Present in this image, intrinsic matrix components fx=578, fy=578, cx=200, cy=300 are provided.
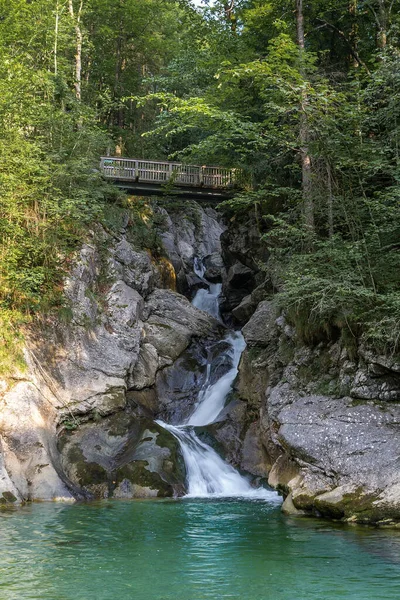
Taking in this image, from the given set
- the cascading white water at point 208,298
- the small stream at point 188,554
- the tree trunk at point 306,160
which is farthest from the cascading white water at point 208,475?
the cascading white water at point 208,298

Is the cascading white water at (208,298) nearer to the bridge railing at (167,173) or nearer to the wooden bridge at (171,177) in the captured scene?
the wooden bridge at (171,177)

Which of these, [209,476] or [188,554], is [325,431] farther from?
[209,476]

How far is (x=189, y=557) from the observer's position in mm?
8570

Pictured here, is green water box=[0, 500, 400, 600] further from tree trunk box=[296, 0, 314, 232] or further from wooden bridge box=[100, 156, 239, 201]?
wooden bridge box=[100, 156, 239, 201]

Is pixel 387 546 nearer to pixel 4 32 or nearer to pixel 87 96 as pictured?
pixel 4 32

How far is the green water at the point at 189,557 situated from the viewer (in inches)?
277

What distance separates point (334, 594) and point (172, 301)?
52.2ft

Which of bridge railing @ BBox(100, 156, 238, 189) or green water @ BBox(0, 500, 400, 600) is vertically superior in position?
bridge railing @ BBox(100, 156, 238, 189)

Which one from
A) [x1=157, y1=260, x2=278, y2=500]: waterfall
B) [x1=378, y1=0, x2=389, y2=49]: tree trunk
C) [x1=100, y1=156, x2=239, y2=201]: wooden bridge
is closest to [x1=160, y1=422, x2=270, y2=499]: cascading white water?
[x1=157, y1=260, x2=278, y2=500]: waterfall

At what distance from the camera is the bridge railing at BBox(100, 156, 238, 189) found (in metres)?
23.5

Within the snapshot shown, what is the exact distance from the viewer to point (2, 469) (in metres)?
13.1

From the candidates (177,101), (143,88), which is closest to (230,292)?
(177,101)

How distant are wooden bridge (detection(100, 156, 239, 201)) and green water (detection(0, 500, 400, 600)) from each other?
14.9 m

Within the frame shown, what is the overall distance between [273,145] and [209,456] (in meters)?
10.6
